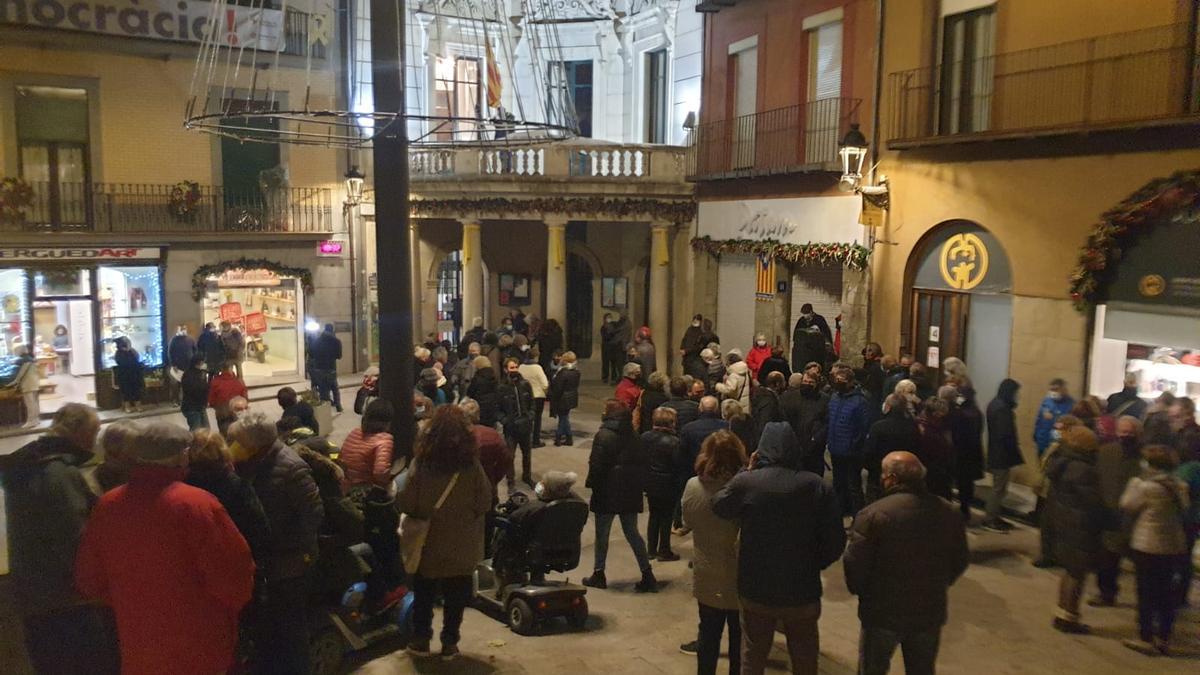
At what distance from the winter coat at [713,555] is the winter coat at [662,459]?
2615 millimetres

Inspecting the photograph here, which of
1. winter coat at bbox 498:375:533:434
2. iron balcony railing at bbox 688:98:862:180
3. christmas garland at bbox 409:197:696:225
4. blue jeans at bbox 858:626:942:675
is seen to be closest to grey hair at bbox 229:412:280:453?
blue jeans at bbox 858:626:942:675

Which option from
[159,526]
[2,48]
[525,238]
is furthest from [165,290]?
[159,526]

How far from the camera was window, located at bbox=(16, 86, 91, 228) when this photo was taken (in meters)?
17.7

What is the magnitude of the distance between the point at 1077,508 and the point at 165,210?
17584 mm

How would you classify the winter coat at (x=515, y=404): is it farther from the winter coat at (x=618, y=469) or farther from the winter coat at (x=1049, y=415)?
the winter coat at (x=1049, y=415)

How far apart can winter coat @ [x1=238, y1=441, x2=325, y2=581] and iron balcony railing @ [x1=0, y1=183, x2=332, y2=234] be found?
50.0 ft

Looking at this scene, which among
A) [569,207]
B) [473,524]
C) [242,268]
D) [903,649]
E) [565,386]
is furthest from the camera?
[242,268]

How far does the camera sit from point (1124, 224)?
10.8m

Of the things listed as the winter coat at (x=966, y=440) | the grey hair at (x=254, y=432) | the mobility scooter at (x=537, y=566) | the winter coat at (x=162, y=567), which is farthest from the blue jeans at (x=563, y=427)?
the winter coat at (x=162, y=567)

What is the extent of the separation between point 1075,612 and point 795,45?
39.9 feet

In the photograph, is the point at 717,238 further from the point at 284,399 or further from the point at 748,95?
the point at 284,399

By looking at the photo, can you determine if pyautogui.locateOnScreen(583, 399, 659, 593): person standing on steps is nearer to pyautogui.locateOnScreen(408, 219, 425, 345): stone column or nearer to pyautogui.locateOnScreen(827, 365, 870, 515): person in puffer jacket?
pyautogui.locateOnScreen(827, 365, 870, 515): person in puffer jacket

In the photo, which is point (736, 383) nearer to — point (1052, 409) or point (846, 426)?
point (846, 426)

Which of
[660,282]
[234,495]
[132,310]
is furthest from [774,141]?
[234,495]
